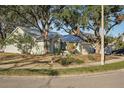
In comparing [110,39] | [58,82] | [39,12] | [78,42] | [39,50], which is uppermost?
[39,12]

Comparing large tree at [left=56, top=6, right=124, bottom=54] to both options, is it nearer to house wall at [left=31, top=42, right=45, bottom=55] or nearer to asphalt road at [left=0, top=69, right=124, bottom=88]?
house wall at [left=31, top=42, right=45, bottom=55]

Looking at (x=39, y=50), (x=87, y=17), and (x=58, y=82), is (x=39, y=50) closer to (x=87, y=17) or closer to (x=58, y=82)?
(x=87, y=17)

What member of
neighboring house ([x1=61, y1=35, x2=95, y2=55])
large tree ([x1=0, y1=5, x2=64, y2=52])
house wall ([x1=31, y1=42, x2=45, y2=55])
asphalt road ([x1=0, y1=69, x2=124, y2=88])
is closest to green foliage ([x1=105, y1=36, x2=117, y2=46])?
large tree ([x1=0, y1=5, x2=64, y2=52])

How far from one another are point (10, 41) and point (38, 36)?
31.2ft

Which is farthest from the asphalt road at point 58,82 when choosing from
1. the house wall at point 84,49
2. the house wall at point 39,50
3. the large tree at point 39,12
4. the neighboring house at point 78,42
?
the house wall at point 84,49

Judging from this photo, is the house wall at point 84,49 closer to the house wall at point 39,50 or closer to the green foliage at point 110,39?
the house wall at point 39,50

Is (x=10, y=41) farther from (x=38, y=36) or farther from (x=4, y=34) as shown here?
(x=4, y=34)

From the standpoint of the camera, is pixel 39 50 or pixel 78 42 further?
pixel 78 42

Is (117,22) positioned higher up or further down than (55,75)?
higher up

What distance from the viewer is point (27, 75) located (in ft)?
55.7

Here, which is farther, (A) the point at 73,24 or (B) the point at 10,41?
(B) the point at 10,41

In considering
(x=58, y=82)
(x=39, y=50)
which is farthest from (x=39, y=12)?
(x=58, y=82)

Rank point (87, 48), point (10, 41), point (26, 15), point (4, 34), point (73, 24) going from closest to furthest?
point (73, 24)
point (10, 41)
point (26, 15)
point (87, 48)
point (4, 34)

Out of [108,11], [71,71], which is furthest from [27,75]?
[108,11]
